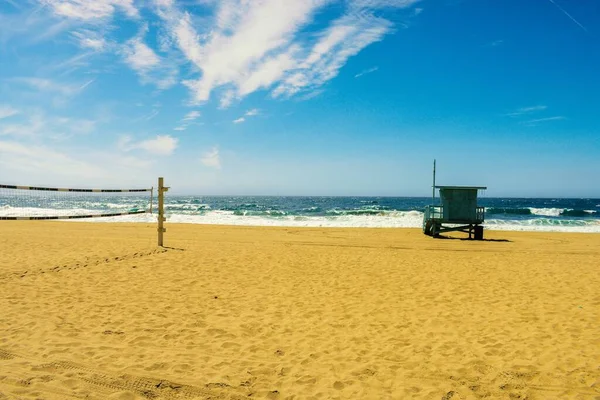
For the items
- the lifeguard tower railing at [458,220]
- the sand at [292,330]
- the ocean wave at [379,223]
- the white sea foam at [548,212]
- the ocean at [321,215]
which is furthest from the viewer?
the white sea foam at [548,212]

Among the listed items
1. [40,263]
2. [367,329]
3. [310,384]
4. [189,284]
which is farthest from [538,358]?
[40,263]

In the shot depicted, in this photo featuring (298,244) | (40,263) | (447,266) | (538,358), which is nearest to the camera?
(538,358)

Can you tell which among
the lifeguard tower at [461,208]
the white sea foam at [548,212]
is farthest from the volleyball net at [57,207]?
the white sea foam at [548,212]

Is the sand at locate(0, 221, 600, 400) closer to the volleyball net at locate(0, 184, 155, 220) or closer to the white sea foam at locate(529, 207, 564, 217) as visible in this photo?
the volleyball net at locate(0, 184, 155, 220)

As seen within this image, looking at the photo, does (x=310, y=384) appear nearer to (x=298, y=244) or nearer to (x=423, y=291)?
(x=423, y=291)

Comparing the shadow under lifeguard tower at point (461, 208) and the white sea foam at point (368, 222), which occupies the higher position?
the shadow under lifeguard tower at point (461, 208)

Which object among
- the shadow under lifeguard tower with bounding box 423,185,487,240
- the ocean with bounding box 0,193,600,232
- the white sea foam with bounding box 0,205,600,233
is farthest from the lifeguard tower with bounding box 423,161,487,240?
the ocean with bounding box 0,193,600,232

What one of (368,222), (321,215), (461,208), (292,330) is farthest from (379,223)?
(292,330)

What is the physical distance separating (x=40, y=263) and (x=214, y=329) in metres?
6.82

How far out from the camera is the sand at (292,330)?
3781mm

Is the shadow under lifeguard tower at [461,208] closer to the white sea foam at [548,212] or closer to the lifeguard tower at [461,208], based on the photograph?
the lifeguard tower at [461,208]

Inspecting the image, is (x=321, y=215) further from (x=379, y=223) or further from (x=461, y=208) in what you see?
(x=461, y=208)

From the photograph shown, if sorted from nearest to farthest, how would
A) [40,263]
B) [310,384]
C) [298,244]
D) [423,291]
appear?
[310,384] < [423,291] < [40,263] < [298,244]

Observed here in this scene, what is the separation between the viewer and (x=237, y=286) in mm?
7734
